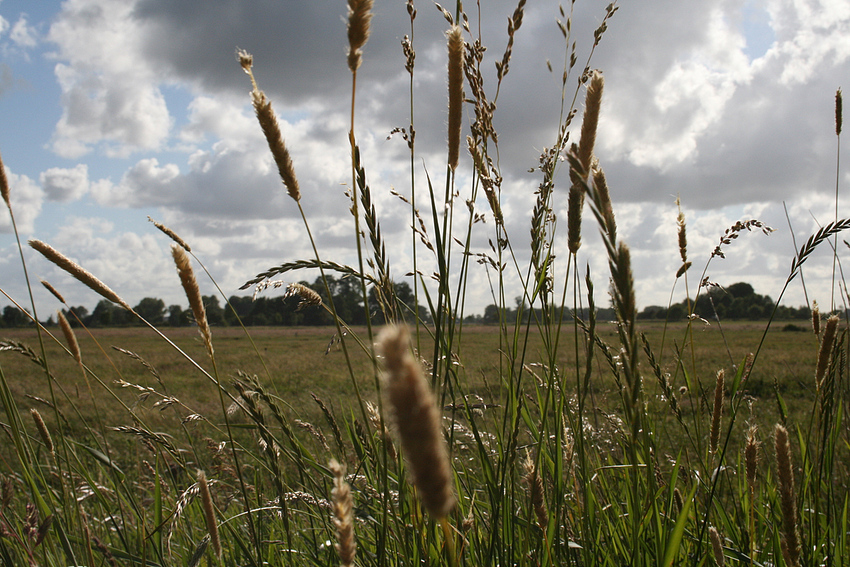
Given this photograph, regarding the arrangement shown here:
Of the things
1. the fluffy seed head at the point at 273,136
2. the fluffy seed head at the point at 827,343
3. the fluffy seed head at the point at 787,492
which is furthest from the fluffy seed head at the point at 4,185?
the fluffy seed head at the point at 827,343

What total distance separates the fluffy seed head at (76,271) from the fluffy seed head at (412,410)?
1.28 m

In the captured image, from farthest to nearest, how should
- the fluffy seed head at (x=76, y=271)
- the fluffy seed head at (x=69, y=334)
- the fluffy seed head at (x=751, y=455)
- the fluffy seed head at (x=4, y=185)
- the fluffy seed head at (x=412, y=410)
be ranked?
the fluffy seed head at (x=69, y=334) → the fluffy seed head at (x=4, y=185) → the fluffy seed head at (x=76, y=271) → the fluffy seed head at (x=751, y=455) → the fluffy seed head at (x=412, y=410)

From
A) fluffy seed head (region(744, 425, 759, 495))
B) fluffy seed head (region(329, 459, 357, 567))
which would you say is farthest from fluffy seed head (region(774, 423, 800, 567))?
fluffy seed head (region(329, 459, 357, 567))

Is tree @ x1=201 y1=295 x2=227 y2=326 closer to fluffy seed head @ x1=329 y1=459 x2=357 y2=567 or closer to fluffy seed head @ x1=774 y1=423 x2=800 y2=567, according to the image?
fluffy seed head @ x1=329 y1=459 x2=357 y2=567

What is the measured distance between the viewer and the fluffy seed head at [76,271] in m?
1.34

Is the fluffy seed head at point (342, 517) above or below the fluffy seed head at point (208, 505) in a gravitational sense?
above

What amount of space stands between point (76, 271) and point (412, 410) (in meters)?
1.34

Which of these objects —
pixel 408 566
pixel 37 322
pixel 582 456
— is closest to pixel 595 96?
pixel 582 456

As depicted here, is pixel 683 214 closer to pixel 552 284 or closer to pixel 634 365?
pixel 552 284

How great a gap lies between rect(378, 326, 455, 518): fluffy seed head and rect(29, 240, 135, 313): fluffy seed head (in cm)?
128

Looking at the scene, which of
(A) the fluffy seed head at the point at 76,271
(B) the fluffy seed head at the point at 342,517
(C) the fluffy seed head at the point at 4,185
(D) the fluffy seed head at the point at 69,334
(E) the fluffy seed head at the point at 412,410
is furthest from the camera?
(D) the fluffy seed head at the point at 69,334

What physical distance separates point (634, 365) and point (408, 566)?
2.37ft

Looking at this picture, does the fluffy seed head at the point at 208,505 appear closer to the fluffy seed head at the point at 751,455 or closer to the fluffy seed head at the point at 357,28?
the fluffy seed head at the point at 357,28

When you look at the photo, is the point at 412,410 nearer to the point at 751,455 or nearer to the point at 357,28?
the point at 357,28
